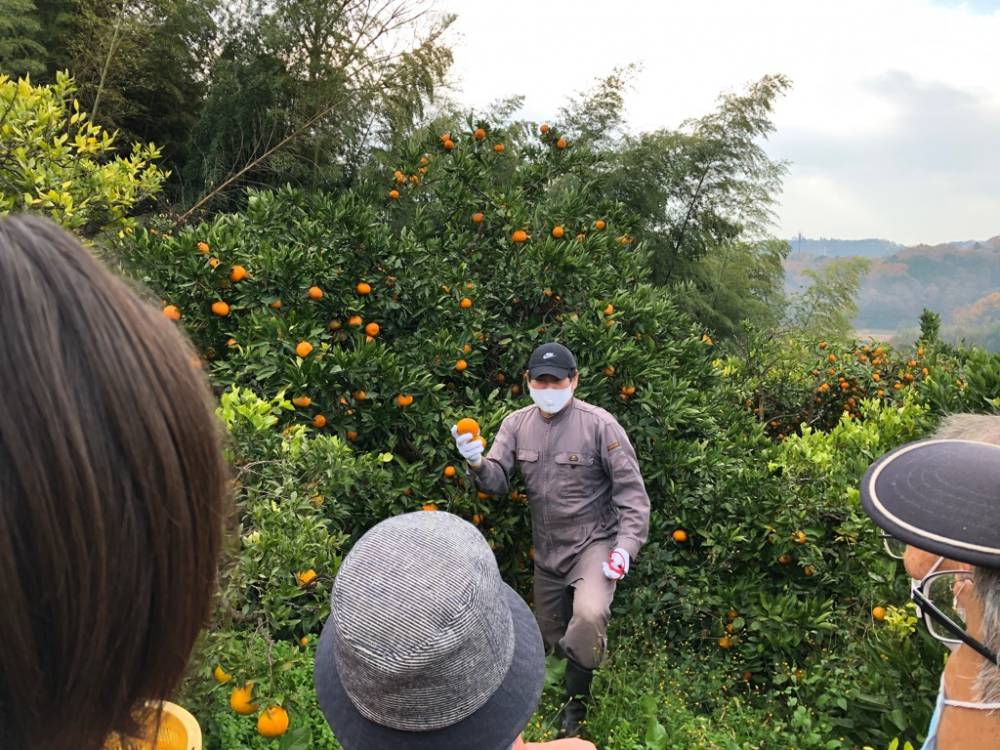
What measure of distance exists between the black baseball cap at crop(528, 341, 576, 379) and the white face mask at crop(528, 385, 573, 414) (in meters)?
0.07

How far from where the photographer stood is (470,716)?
2.94 feet

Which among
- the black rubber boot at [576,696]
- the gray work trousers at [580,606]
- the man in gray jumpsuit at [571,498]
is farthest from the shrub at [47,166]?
the black rubber boot at [576,696]

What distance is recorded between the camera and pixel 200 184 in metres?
7.73

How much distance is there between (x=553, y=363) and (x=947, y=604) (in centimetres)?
194

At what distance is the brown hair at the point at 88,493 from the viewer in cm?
51

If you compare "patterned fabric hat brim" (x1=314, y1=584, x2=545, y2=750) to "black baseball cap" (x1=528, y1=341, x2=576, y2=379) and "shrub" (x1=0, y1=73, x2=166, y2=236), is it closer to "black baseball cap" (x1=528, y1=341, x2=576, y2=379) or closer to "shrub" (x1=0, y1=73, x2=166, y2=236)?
"black baseball cap" (x1=528, y1=341, x2=576, y2=379)

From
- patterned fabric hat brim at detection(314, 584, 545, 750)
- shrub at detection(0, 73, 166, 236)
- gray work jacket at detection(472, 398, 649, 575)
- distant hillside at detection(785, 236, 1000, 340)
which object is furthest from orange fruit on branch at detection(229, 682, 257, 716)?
distant hillside at detection(785, 236, 1000, 340)

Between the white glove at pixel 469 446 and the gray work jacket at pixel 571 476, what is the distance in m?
0.06

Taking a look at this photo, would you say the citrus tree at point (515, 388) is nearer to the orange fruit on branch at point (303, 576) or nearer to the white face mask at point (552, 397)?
the white face mask at point (552, 397)

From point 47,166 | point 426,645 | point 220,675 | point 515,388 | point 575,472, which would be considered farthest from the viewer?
point 515,388

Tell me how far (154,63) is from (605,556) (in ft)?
26.4

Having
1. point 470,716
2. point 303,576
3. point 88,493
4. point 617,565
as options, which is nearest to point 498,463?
point 617,565

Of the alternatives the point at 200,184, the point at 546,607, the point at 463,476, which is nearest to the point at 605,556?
the point at 546,607

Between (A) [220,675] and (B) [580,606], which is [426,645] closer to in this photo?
(A) [220,675]
